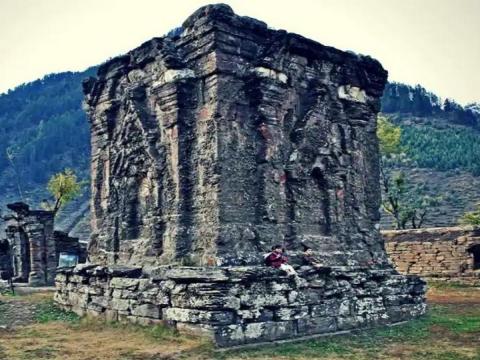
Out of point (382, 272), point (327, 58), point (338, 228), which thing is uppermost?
point (327, 58)

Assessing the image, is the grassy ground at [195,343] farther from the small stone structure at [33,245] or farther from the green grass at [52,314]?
the small stone structure at [33,245]

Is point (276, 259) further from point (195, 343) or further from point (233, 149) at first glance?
point (195, 343)

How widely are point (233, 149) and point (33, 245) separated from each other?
13843 millimetres

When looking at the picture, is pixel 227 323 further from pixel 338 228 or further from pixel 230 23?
pixel 230 23

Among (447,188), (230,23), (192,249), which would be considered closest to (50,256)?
(192,249)

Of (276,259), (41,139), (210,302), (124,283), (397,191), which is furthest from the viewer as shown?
(41,139)

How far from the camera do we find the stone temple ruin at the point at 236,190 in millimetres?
9617

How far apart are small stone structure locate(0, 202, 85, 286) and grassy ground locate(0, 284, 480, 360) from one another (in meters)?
10.1

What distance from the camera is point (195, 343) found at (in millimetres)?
8672

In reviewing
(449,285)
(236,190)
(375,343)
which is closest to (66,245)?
(449,285)

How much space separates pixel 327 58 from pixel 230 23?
2754mm

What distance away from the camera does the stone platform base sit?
895 centimetres

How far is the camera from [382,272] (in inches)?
463

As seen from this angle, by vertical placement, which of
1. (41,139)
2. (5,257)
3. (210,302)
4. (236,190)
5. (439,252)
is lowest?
(210,302)
